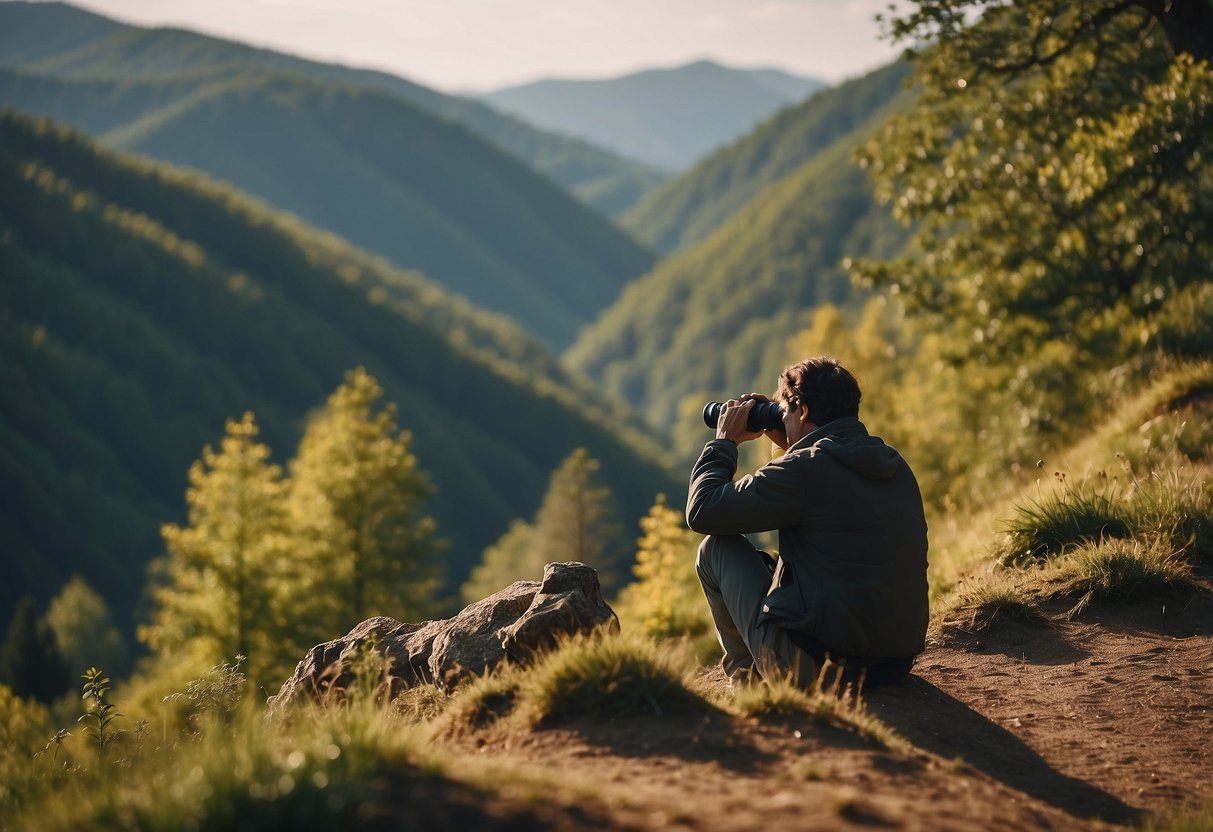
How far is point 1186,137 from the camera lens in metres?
11.4

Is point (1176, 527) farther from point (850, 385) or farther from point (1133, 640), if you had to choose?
point (850, 385)

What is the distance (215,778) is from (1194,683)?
5178mm

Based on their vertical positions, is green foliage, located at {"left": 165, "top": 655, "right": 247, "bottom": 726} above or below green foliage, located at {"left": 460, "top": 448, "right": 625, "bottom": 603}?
above

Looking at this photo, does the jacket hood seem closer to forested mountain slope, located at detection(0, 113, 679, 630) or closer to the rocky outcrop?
the rocky outcrop

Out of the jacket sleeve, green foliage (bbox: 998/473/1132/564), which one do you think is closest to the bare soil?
green foliage (bbox: 998/473/1132/564)

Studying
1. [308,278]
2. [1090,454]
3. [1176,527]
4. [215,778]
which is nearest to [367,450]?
[1090,454]

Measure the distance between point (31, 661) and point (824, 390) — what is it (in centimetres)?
7313

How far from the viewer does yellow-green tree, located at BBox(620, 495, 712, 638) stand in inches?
384

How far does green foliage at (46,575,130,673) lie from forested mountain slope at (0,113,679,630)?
16.3 metres

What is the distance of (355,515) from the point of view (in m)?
24.6

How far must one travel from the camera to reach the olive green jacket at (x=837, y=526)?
492 cm

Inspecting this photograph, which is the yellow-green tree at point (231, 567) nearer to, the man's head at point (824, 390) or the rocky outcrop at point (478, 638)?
the rocky outcrop at point (478, 638)

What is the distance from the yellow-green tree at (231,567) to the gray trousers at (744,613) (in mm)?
19793


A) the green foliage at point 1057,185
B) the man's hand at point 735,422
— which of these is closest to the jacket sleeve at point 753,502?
the man's hand at point 735,422
